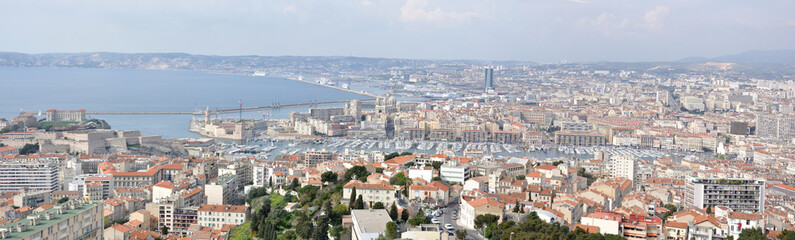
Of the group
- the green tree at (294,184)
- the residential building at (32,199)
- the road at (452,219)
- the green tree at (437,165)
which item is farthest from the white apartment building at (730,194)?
the residential building at (32,199)

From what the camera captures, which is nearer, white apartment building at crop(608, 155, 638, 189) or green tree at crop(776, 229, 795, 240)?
green tree at crop(776, 229, 795, 240)

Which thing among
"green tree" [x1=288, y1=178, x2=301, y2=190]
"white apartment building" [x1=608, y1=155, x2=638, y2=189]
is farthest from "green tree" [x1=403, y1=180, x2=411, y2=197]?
"white apartment building" [x1=608, y1=155, x2=638, y2=189]

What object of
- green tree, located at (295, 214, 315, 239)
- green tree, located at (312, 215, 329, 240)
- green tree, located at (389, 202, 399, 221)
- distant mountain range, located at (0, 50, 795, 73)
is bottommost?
green tree, located at (295, 214, 315, 239)

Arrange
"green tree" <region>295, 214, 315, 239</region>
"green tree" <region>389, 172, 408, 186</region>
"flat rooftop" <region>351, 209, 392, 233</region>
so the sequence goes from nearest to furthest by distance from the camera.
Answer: "flat rooftop" <region>351, 209, 392, 233</region>
"green tree" <region>295, 214, 315, 239</region>
"green tree" <region>389, 172, 408, 186</region>

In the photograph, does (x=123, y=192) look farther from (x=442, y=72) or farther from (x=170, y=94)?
(x=442, y=72)

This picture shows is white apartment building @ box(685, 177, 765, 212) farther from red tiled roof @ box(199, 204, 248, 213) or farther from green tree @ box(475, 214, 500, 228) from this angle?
red tiled roof @ box(199, 204, 248, 213)

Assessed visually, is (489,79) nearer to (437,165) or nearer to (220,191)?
(437,165)
